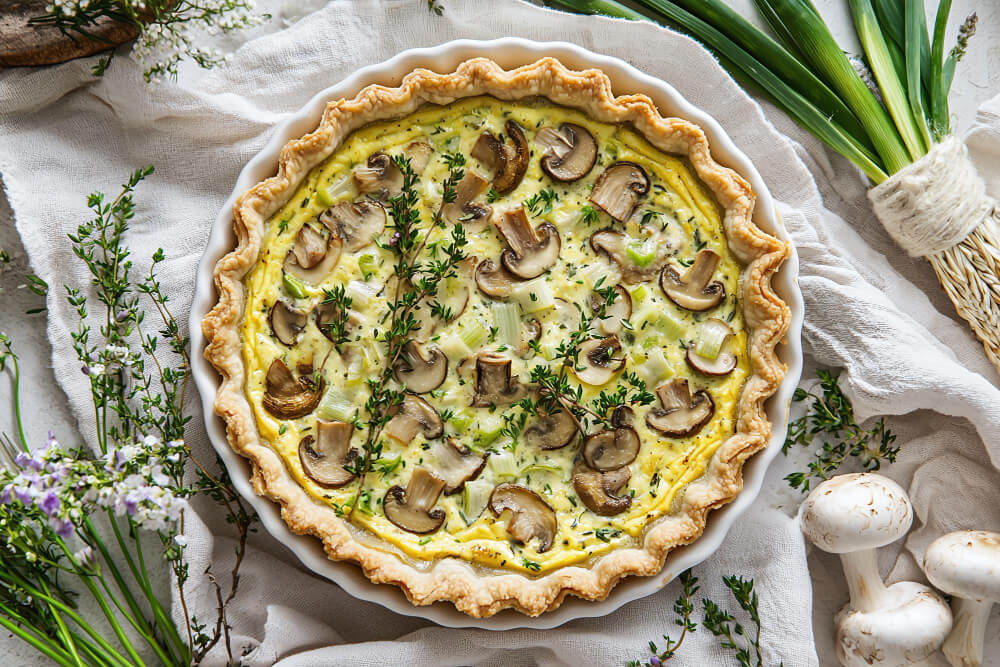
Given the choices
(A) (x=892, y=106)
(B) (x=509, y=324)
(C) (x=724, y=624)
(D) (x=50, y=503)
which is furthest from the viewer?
(A) (x=892, y=106)

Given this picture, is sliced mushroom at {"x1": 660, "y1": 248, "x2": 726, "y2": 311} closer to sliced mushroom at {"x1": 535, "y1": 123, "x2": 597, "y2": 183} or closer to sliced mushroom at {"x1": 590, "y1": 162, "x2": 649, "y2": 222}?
sliced mushroom at {"x1": 590, "y1": 162, "x2": 649, "y2": 222}

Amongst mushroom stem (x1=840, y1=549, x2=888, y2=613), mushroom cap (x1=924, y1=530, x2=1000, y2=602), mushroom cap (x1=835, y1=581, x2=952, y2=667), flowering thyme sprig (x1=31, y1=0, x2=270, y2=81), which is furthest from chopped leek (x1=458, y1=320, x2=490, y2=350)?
mushroom cap (x1=924, y1=530, x2=1000, y2=602)

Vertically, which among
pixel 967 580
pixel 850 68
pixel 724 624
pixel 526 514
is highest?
Result: pixel 850 68

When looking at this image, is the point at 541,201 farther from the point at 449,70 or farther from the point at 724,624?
the point at 724,624

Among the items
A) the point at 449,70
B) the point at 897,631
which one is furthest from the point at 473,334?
the point at 897,631

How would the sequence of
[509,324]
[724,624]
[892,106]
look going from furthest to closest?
1. [892,106]
2. [724,624]
3. [509,324]

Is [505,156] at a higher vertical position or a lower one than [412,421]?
higher

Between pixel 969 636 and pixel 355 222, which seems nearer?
pixel 355 222

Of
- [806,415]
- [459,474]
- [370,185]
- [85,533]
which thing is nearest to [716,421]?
[806,415]
